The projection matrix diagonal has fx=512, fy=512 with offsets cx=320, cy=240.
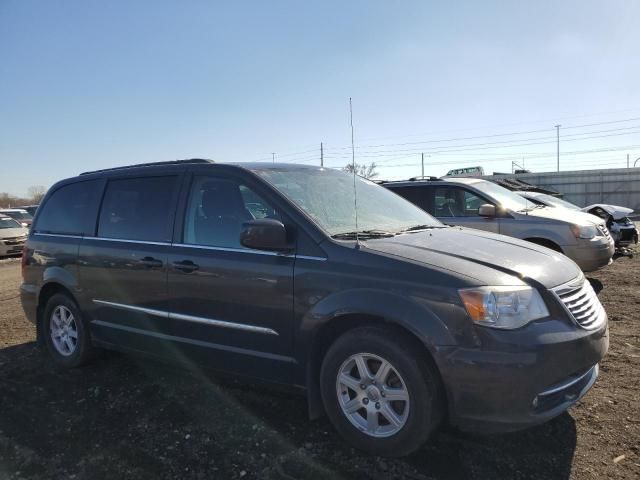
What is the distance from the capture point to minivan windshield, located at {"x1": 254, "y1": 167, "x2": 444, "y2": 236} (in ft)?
11.8

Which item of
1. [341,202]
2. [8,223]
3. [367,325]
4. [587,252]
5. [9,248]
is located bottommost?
[9,248]

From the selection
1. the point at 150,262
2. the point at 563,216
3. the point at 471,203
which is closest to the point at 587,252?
the point at 563,216

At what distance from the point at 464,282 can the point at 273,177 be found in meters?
1.65

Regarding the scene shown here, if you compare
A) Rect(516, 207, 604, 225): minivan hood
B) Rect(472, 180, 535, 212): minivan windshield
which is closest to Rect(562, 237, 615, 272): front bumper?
Rect(516, 207, 604, 225): minivan hood

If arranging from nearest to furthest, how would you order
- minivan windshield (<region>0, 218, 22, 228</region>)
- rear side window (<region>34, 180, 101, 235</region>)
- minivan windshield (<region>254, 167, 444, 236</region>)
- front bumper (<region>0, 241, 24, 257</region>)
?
minivan windshield (<region>254, 167, 444, 236</region>)
rear side window (<region>34, 180, 101, 235</region>)
front bumper (<region>0, 241, 24, 257</region>)
minivan windshield (<region>0, 218, 22, 228</region>)

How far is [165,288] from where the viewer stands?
3.94 meters

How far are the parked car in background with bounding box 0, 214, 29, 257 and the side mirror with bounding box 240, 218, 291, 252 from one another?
16.0 m

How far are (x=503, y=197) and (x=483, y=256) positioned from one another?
5.66 meters

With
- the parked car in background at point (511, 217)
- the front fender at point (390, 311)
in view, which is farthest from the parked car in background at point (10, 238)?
the front fender at point (390, 311)

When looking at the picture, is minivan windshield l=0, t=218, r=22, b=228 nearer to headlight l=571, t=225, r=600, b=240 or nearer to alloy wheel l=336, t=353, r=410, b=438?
headlight l=571, t=225, r=600, b=240

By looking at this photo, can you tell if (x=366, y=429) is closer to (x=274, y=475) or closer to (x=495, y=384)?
(x=274, y=475)

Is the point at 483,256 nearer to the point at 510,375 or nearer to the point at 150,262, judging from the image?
the point at 510,375

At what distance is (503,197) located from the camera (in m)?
8.45

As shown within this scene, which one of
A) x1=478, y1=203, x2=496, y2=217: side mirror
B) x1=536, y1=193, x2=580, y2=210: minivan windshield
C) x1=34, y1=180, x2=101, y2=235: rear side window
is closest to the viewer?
x1=34, y1=180, x2=101, y2=235: rear side window
